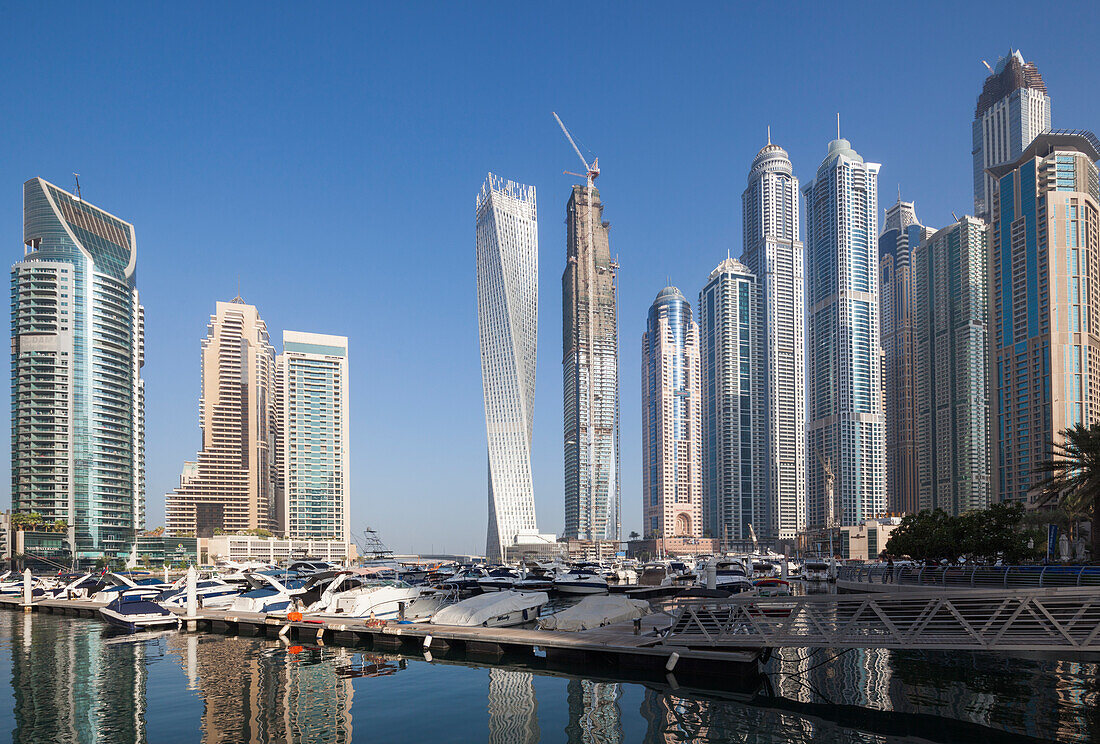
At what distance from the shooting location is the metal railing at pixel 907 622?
2909 centimetres

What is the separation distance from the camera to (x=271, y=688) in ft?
118

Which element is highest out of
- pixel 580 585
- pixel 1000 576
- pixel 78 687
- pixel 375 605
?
pixel 1000 576

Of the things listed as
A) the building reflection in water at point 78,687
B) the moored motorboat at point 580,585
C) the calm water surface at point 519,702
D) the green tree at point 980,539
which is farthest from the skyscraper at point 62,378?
the green tree at point 980,539

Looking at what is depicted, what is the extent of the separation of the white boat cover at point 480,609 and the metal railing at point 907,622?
600 inches

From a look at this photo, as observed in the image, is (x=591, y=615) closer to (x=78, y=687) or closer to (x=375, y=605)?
(x=375, y=605)

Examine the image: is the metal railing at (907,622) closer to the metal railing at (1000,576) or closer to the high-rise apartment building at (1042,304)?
the metal railing at (1000,576)

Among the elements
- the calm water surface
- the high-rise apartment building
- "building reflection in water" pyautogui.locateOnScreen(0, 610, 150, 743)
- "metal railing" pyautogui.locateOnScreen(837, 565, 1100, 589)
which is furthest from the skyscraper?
the high-rise apartment building

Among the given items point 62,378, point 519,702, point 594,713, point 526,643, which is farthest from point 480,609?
point 62,378

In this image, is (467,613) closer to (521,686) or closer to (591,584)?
(521,686)

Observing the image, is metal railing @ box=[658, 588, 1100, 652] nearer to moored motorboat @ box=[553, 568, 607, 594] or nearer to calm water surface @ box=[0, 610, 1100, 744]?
calm water surface @ box=[0, 610, 1100, 744]

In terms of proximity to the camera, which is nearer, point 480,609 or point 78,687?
point 78,687

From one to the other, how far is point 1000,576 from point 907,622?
18439mm

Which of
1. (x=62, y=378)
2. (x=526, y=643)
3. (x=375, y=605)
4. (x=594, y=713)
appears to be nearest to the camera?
(x=594, y=713)

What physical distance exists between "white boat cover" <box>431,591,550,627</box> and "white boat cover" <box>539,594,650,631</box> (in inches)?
160
